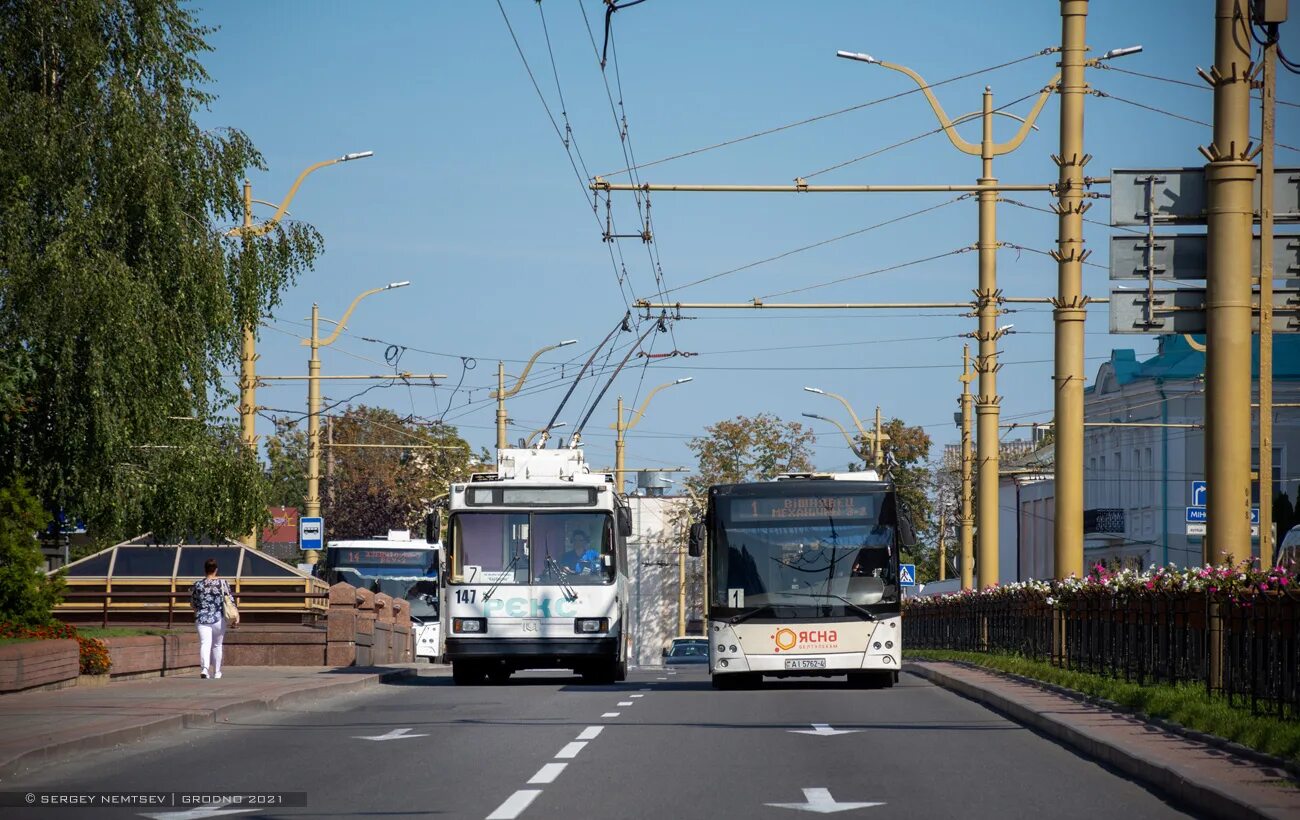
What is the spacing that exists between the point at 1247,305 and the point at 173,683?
49.0ft

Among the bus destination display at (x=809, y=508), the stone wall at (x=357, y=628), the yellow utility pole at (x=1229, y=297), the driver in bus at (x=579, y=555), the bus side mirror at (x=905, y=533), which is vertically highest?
the yellow utility pole at (x=1229, y=297)

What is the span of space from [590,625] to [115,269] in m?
8.70

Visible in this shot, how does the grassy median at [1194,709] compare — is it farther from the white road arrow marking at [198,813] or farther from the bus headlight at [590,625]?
the bus headlight at [590,625]

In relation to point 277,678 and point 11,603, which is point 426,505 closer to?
point 277,678

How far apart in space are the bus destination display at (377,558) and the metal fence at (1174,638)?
20.6m

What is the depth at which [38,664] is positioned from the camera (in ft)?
70.4

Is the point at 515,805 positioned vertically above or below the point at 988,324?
below

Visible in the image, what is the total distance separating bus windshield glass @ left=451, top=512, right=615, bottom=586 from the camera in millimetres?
29703

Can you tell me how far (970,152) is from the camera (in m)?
30.1

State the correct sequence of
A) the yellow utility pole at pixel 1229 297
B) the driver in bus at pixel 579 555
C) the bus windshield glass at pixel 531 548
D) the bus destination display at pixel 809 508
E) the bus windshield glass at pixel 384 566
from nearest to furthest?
1. the yellow utility pole at pixel 1229 297
2. the bus destination display at pixel 809 508
3. the bus windshield glass at pixel 531 548
4. the driver in bus at pixel 579 555
5. the bus windshield glass at pixel 384 566

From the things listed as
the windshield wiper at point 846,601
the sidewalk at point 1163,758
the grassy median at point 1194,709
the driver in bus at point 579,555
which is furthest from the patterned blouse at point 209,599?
the sidewalk at point 1163,758

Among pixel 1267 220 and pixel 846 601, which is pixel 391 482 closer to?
pixel 846 601

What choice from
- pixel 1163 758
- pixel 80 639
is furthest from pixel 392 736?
pixel 80 639

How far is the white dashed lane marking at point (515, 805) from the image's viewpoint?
11.0 m
